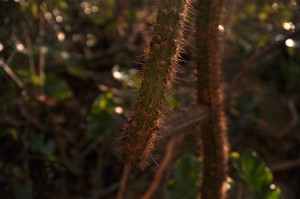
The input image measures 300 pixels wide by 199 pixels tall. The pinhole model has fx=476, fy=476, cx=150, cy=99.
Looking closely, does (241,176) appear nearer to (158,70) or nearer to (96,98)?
(158,70)

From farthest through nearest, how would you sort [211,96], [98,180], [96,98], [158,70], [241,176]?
[96,98] → [98,180] → [241,176] → [211,96] → [158,70]

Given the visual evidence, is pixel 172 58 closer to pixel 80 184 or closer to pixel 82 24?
pixel 80 184

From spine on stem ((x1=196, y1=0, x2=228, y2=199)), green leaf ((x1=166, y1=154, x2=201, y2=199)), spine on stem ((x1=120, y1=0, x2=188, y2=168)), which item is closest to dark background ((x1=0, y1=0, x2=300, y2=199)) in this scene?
green leaf ((x1=166, y1=154, x2=201, y2=199))

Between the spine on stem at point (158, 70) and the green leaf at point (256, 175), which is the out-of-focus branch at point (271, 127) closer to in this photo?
the green leaf at point (256, 175)

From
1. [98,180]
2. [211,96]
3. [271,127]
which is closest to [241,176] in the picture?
[211,96]

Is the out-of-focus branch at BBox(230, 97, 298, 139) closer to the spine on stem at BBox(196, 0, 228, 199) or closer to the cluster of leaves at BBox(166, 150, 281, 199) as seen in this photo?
the cluster of leaves at BBox(166, 150, 281, 199)

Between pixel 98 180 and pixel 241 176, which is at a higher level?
pixel 241 176
